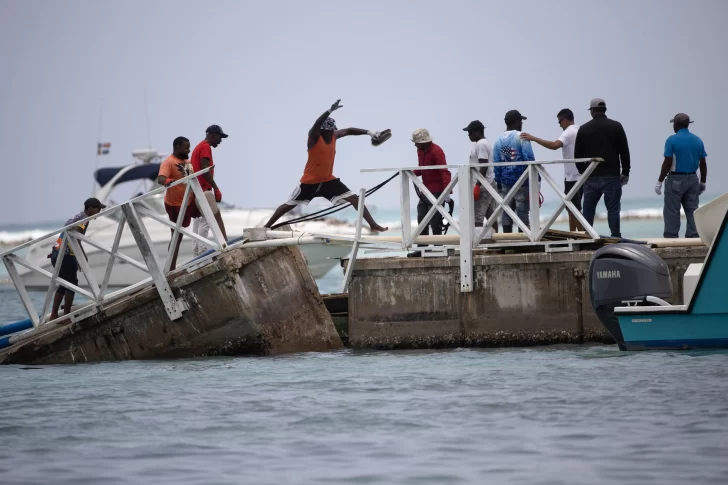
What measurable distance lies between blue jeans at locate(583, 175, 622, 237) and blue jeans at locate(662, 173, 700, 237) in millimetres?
888

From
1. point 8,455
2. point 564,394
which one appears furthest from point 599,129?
point 8,455

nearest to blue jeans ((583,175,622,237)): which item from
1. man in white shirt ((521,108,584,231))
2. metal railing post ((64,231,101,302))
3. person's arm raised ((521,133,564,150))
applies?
man in white shirt ((521,108,584,231))

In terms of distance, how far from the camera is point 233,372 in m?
11.6

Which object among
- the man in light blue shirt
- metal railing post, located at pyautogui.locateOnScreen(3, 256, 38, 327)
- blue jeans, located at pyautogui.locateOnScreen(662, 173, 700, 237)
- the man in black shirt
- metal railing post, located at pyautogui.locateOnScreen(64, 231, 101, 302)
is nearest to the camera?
metal railing post, located at pyautogui.locateOnScreen(64, 231, 101, 302)

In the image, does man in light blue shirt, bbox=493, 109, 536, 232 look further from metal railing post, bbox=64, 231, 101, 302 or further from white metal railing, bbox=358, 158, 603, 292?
metal railing post, bbox=64, 231, 101, 302

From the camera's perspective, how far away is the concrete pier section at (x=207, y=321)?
40.8 ft

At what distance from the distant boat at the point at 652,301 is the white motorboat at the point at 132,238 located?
1695 cm

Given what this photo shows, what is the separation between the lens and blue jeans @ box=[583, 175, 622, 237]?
1355 cm

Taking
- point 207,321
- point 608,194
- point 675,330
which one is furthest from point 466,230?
point 207,321

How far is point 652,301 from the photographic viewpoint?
11.0m

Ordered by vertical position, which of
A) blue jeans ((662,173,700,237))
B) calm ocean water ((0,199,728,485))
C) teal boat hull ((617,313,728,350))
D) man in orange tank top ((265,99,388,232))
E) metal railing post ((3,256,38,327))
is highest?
man in orange tank top ((265,99,388,232))

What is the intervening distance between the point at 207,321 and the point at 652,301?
4854 millimetres

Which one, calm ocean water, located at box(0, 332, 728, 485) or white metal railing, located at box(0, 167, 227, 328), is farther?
white metal railing, located at box(0, 167, 227, 328)

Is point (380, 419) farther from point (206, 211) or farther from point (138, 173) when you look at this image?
point (138, 173)
